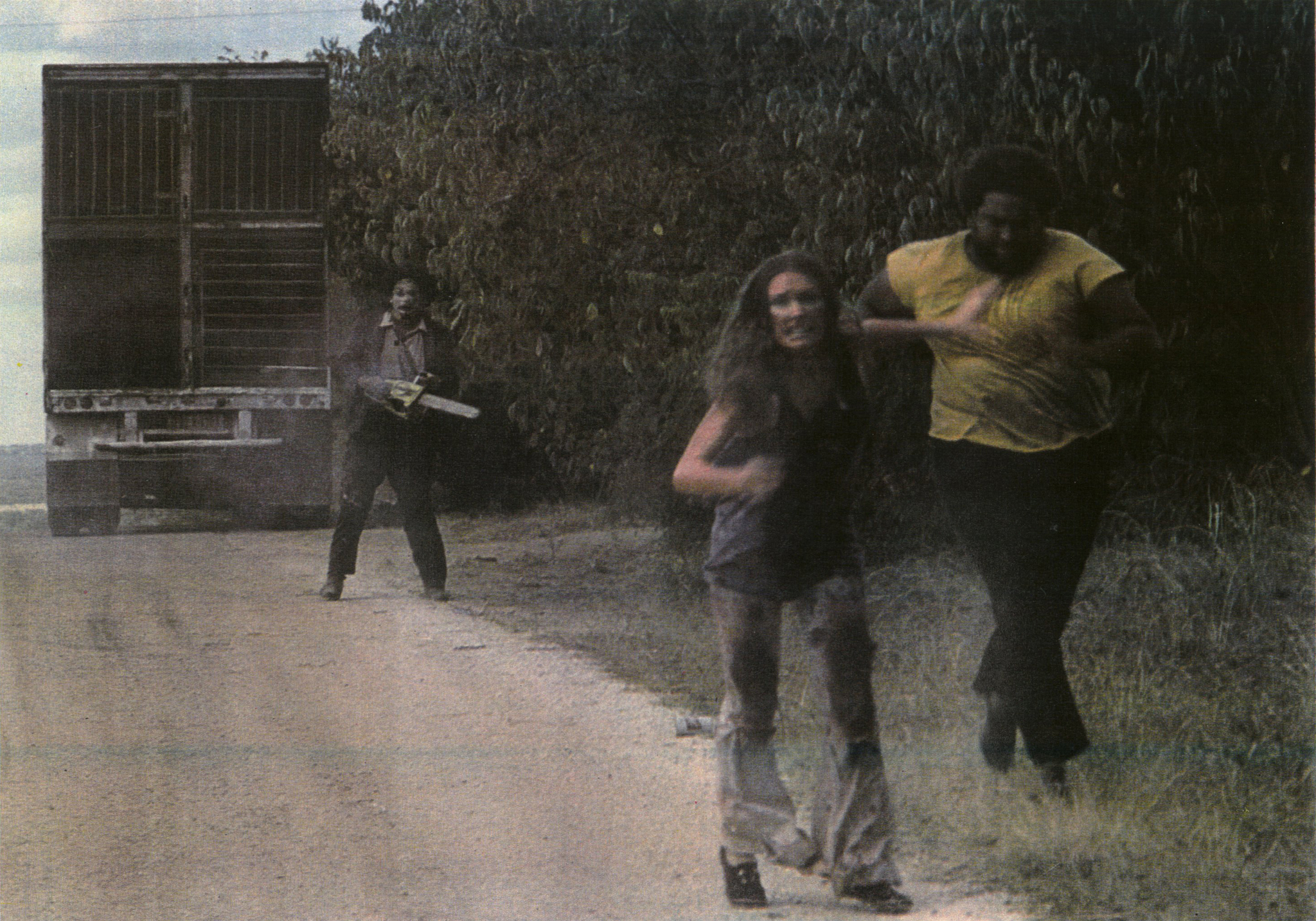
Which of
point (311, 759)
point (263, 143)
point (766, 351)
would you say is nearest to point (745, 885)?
point (766, 351)

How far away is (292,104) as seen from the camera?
412 cm

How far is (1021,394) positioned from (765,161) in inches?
63.8

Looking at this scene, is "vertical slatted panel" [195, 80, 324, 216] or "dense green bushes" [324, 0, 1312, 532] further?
"dense green bushes" [324, 0, 1312, 532]

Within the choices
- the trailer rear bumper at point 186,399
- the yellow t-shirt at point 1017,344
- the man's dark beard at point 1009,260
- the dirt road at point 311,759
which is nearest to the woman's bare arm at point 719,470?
the yellow t-shirt at point 1017,344

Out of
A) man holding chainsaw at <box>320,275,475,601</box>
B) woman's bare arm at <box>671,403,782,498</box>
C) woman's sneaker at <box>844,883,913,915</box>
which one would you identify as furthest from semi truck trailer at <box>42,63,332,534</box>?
woman's sneaker at <box>844,883,913,915</box>

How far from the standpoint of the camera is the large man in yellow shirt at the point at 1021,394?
3.23 metres

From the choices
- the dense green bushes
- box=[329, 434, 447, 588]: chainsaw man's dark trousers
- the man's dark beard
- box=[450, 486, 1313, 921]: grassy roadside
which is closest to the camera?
the man's dark beard

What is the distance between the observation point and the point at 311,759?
4.46 metres

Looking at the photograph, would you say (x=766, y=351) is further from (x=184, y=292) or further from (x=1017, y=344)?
(x=184, y=292)

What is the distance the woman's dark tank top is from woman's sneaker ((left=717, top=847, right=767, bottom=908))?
66cm

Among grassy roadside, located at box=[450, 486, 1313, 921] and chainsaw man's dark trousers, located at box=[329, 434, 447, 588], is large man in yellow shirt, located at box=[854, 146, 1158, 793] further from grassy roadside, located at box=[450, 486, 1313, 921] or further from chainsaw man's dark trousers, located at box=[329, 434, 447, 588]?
chainsaw man's dark trousers, located at box=[329, 434, 447, 588]

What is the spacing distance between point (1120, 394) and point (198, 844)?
9.09 ft

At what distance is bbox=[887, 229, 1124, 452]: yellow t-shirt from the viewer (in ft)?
10.6

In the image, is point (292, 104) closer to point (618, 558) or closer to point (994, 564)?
point (618, 558)
